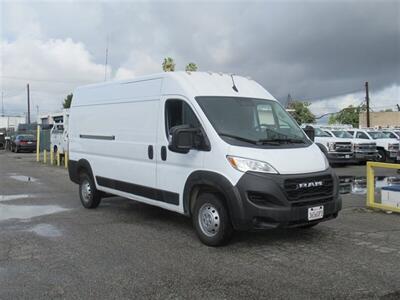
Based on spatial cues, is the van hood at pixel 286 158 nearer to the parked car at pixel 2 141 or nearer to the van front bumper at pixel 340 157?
the van front bumper at pixel 340 157

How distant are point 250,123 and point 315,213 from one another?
1.57 metres

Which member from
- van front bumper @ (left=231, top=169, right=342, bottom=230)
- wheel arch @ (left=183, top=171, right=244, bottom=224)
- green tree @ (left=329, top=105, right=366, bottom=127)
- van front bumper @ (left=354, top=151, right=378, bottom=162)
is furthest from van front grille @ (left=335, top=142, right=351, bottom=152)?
green tree @ (left=329, top=105, right=366, bottom=127)

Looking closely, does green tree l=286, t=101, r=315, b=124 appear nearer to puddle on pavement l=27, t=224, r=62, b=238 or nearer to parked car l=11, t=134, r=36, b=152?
parked car l=11, t=134, r=36, b=152

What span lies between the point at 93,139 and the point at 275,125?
13.1ft

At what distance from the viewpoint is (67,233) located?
7.46 meters

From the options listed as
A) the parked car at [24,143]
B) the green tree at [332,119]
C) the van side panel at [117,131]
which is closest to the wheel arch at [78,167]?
the van side panel at [117,131]

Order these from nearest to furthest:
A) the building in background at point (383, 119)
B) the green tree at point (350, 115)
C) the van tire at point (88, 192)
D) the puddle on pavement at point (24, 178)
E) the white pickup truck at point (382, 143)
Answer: the van tire at point (88, 192) < the puddle on pavement at point (24, 178) < the white pickup truck at point (382, 143) < the building in background at point (383, 119) < the green tree at point (350, 115)

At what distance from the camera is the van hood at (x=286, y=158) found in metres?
6.10

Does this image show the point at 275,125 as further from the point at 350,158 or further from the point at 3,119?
the point at 3,119

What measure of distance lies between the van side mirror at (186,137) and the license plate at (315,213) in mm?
1754

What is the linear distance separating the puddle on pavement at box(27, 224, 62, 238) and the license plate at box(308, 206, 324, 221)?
3893mm

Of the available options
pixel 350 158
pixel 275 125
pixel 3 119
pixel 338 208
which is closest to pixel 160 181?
pixel 275 125

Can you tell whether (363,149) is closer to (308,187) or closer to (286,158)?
A: (308,187)

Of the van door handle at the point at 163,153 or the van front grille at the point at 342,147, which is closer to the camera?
the van door handle at the point at 163,153
